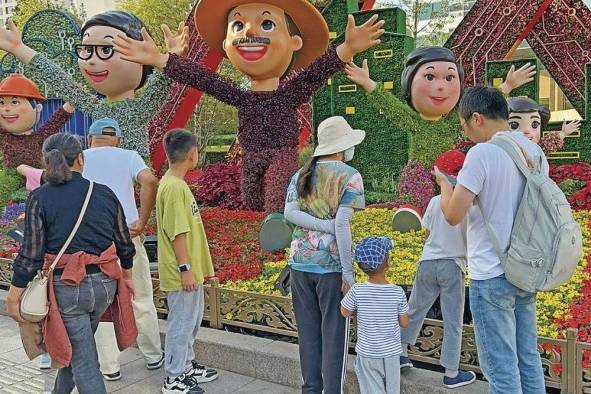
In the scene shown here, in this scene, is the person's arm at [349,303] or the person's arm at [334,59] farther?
the person's arm at [334,59]

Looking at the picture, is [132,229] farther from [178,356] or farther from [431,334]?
[431,334]

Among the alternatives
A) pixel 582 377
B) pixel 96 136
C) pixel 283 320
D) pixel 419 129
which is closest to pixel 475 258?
pixel 582 377

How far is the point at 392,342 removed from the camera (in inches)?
112

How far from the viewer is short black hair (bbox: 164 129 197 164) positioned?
3539 mm

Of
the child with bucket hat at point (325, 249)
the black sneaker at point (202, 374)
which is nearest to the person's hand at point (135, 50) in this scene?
the black sneaker at point (202, 374)

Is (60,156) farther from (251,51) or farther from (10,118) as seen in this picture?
(10,118)

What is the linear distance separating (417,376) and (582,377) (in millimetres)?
828

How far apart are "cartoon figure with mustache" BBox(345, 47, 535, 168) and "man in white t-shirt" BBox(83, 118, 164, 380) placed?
112 inches

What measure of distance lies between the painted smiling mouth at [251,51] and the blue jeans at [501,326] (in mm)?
4327

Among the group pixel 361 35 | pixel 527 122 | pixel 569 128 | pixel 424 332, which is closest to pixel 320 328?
pixel 424 332

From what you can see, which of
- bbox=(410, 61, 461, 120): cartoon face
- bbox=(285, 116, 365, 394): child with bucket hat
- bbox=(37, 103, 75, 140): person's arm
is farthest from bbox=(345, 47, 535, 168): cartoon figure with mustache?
bbox=(37, 103, 75, 140): person's arm

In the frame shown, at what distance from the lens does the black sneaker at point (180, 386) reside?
11.6 ft

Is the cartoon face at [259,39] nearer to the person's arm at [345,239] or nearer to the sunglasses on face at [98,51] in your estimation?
the sunglasses on face at [98,51]

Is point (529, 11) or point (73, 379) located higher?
point (529, 11)
